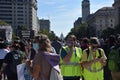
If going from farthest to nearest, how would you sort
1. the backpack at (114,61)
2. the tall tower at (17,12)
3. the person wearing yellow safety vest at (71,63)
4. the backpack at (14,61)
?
the tall tower at (17,12), the backpack at (14,61), the person wearing yellow safety vest at (71,63), the backpack at (114,61)

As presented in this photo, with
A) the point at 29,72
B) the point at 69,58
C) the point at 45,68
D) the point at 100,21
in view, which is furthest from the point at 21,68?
the point at 100,21

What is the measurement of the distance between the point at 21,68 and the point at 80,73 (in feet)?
6.80

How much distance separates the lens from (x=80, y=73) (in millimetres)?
10008

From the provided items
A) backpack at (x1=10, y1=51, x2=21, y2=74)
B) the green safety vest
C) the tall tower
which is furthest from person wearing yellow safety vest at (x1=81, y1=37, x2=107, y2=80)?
the tall tower

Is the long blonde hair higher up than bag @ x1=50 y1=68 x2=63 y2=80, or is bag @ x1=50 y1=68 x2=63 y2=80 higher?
the long blonde hair

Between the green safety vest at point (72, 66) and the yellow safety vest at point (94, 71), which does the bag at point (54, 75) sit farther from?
the green safety vest at point (72, 66)

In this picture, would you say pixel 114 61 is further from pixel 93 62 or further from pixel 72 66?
pixel 72 66

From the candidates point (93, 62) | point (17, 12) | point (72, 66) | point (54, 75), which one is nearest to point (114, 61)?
point (93, 62)

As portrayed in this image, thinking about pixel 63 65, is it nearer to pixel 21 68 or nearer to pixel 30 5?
pixel 21 68

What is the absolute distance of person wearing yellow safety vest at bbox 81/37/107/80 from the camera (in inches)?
379

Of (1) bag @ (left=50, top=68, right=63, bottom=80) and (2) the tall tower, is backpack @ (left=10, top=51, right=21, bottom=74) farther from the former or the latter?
(2) the tall tower

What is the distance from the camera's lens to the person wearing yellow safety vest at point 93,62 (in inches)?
379

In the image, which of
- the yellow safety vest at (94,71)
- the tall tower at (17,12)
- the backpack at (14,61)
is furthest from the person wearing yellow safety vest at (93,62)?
the tall tower at (17,12)

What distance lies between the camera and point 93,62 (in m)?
9.64
